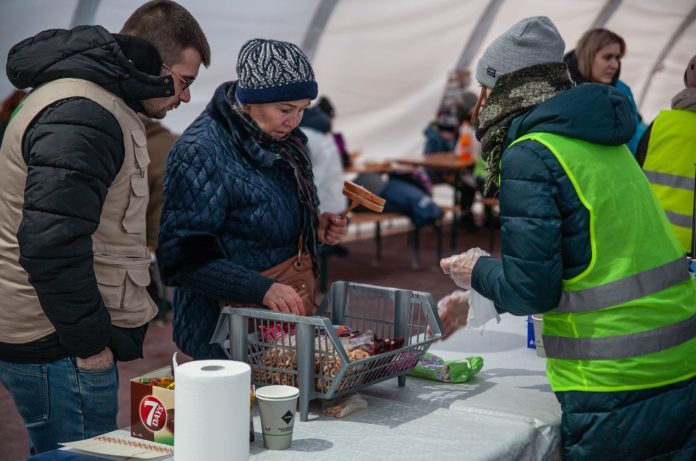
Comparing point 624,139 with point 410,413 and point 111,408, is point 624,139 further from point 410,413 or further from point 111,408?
point 111,408

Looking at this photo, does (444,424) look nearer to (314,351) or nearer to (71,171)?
(314,351)

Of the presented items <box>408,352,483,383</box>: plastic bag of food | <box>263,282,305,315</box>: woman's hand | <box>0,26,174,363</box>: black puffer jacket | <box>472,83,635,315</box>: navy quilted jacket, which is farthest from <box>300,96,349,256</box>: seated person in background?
<box>472,83,635,315</box>: navy quilted jacket

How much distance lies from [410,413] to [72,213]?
890 millimetres

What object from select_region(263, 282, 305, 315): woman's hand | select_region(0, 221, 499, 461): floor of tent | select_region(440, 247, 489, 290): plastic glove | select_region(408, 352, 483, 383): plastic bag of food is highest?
select_region(440, 247, 489, 290): plastic glove

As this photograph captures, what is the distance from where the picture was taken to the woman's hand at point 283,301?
227 centimetres

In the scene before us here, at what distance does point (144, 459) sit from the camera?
180 centimetres

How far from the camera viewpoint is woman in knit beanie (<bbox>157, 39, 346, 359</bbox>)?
2.34 meters

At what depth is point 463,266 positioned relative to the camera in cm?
214

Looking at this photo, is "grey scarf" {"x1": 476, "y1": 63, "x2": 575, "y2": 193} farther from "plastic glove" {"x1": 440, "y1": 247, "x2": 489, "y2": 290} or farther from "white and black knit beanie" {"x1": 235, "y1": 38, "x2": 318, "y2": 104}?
"white and black knit beanie" {"x1": 235, "y1": 38, "x2": 318, "y2": 104}

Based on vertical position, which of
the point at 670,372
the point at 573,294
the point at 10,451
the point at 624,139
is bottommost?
the point at 10,451

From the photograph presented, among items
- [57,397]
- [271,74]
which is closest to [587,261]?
[271,74]

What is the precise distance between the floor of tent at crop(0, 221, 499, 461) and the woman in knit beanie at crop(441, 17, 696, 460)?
2.64 m

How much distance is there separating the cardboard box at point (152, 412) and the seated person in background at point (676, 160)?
2263mm

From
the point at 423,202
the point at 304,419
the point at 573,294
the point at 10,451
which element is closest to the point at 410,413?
the point at 304,419
